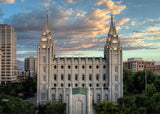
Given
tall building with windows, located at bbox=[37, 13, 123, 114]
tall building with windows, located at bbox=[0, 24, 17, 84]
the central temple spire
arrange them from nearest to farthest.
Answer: tall building with windows, located at bbox=[37, 13, 123, 114]
the central temple spire
tall building with windows, located at bbox=[0, 24, 17, 84]

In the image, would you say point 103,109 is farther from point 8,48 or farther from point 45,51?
point 8,48

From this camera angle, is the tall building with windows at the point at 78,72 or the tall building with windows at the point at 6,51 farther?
the tall building with windows at the point at 6,51

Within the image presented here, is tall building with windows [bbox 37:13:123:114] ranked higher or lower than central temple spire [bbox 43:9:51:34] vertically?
lower

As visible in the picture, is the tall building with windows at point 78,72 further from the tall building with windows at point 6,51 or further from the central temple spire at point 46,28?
the tall building with windows at point 6,51

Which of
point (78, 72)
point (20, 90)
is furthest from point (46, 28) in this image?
point (20, 90)

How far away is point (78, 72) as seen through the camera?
172 ft

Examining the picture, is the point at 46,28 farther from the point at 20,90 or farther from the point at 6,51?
the point at 6,51

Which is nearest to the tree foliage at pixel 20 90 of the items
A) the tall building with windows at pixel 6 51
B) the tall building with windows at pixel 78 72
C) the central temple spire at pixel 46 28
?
the tall building with windows at pixel 78 72

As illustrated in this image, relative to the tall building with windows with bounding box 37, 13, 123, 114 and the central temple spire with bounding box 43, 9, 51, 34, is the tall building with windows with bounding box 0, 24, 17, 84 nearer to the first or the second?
the central temple spire with bounding box 43, 9, 51, 34

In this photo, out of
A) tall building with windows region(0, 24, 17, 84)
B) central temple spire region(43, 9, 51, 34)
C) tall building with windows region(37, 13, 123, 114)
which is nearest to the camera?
→ tall building with windows region(37, 13, 123, 114)

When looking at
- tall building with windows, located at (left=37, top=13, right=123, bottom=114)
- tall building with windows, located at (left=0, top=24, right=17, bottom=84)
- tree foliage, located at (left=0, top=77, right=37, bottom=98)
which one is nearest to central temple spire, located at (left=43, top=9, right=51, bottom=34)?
tall building with windows, located at (left=37, top=13, right=123, bottom=114)

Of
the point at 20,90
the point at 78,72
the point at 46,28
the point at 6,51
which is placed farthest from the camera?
the point at 6,51

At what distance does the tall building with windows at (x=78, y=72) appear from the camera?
5072 centimetres

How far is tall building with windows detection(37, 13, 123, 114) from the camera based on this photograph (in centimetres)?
5072
